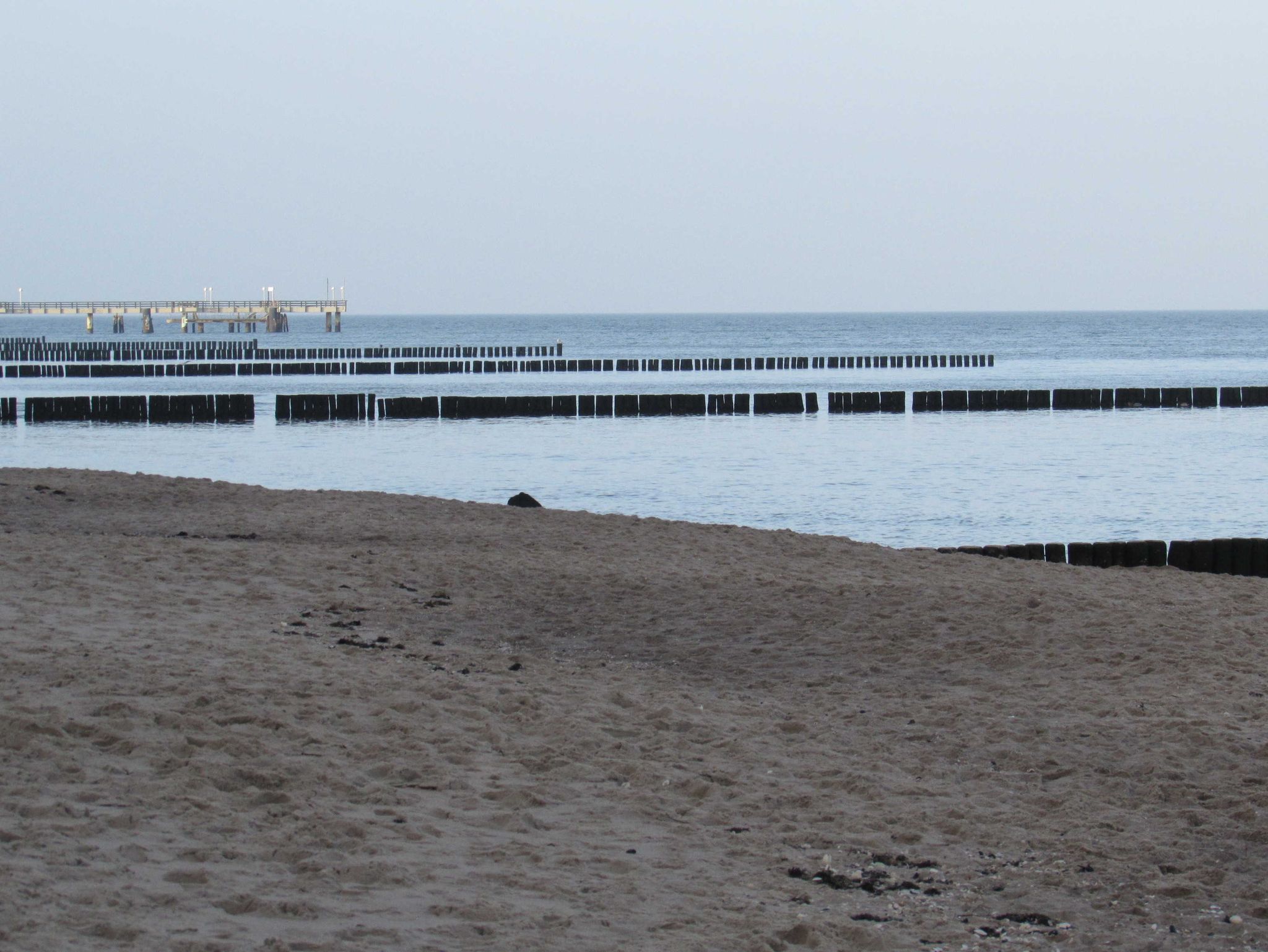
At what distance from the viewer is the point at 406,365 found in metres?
67.7

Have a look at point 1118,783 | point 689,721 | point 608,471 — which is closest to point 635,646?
point 689,721

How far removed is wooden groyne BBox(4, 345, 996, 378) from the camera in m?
61.9

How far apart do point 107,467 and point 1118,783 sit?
937 inches

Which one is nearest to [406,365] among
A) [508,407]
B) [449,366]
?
[449,366]

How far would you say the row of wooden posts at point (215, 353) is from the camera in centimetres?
7656

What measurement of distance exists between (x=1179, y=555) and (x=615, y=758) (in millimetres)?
9108

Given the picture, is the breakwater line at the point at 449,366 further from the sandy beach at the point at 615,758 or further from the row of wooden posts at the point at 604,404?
the sandy beach at the point at 615,758

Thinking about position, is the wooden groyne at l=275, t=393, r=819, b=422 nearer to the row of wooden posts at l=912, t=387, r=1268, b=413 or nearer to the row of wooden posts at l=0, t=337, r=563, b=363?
the row of wooden posts at l=912, t=387, r=1268, b=413

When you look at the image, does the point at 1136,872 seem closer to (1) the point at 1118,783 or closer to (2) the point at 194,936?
(1) the point at 1118,783

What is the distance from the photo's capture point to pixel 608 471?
88.4 ft

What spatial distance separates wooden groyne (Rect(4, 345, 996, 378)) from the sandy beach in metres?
52.5

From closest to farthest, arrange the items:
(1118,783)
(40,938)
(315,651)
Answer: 1. (40,938)
2. (1118,783)
3. (315,651)

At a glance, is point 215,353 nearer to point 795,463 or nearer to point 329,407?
point 329,407

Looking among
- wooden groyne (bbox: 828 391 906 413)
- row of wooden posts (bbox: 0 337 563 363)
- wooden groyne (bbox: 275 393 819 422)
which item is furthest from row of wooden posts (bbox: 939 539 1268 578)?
row of wooden posts (bbox: 0 337 563 363)
